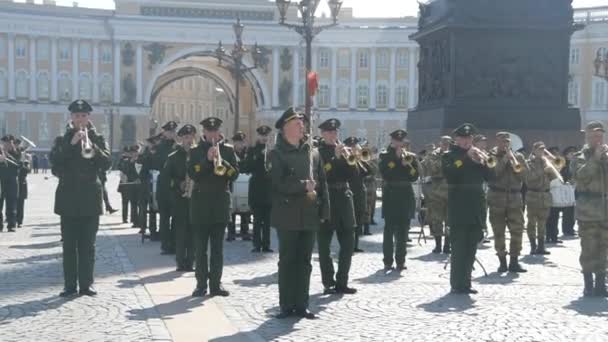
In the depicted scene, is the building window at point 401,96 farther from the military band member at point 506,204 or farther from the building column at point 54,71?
the military band member at point 506,204

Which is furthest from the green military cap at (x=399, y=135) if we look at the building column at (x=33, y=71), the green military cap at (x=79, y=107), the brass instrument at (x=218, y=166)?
the building column at (x=33, y=71)

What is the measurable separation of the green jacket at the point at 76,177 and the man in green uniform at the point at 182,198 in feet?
6.76

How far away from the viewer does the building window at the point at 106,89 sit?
8181cm

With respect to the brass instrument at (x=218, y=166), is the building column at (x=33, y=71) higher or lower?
higher

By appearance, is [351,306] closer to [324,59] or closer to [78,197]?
[78,197]

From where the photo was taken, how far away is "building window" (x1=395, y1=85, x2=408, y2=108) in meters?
85.4

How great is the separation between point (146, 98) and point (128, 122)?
9.17 ft

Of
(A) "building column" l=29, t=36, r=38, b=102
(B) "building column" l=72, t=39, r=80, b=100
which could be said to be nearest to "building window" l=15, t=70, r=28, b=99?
(A) "building column" l=29, t=36, r=38, b=102

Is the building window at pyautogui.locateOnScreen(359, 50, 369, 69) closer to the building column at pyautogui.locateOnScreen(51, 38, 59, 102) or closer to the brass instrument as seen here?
the building column at pyautogui.locateOnScreen(51, 38, 59, 102)

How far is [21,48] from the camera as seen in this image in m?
79.0

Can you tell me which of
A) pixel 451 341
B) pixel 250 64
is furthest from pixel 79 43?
pixel 451 341

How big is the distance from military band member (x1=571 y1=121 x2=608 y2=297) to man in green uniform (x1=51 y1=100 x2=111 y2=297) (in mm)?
5858

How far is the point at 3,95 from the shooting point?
260 feet

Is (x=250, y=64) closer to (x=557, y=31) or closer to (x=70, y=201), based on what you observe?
(x=557, y=31)
